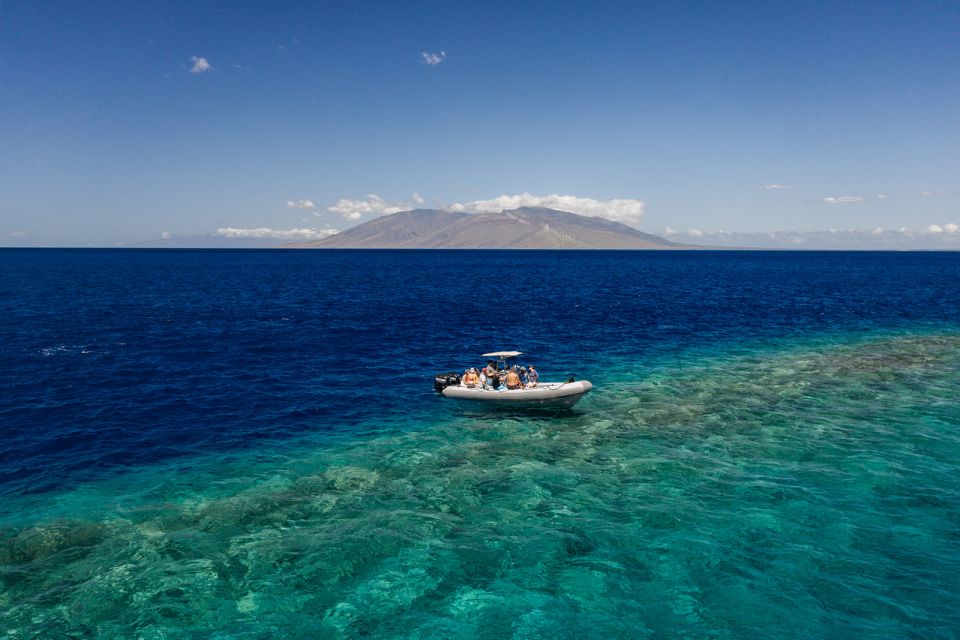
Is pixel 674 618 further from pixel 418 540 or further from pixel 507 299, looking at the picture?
pixel 507 299

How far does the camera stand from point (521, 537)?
57.6 ft

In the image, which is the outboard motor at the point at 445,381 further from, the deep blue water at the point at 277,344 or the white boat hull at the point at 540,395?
the white boat hull at the point at 540,395

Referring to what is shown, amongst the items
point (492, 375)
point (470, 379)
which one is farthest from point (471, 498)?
point (470, 379)

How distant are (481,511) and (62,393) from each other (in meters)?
31.3

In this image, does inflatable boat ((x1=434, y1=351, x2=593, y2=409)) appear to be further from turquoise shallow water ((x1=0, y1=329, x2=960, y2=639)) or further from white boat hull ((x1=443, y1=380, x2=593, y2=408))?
turquoise shallow water ((x1=0, y1=329, x2=960, y2=639))

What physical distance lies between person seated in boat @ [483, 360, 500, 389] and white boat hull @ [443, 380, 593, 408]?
1198 mm

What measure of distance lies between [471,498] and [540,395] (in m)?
11.0

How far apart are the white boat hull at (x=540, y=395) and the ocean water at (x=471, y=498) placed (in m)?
1.26

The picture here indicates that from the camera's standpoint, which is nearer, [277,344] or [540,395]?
[540,395]

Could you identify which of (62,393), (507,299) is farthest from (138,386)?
(507,299)

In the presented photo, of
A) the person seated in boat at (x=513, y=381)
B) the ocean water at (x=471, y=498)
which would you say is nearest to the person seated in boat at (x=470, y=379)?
the ocean water at (x=471, y=498)

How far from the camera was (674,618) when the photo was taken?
45.5 feet

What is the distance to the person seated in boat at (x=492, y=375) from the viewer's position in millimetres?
32625

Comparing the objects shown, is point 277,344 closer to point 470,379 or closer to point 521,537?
point 470,379
